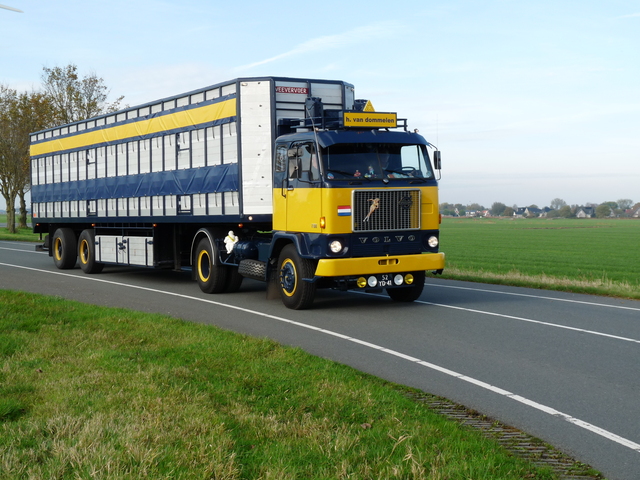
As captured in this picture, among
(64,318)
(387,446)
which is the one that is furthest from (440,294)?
(387,446)

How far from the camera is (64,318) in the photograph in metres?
10.4

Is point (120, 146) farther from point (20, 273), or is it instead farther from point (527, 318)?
point (527, 318)

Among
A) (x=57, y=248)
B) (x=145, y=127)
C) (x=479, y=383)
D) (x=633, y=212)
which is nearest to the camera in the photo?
(x=479, y=383)

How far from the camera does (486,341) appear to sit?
372 inches

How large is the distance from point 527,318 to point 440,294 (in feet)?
11.7

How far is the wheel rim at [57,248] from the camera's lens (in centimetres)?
2132

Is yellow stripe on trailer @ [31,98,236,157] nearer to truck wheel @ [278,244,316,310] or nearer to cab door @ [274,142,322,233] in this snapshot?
cab door @ [274,142,322,233]

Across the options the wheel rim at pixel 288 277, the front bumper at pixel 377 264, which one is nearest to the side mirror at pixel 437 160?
the front bumper at pixel 377 264

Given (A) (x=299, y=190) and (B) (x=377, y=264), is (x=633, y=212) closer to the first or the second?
(B) (x=377, y=264)

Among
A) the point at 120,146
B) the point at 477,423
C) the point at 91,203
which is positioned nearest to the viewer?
the point at 477,423

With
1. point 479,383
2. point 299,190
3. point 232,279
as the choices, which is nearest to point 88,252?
point 232,279

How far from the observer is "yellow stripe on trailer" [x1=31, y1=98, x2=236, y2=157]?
14.3 metres

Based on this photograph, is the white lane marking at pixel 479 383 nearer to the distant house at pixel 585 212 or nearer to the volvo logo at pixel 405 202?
the volvo logo at pixel 405 202

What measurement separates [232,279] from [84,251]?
6.96 m
